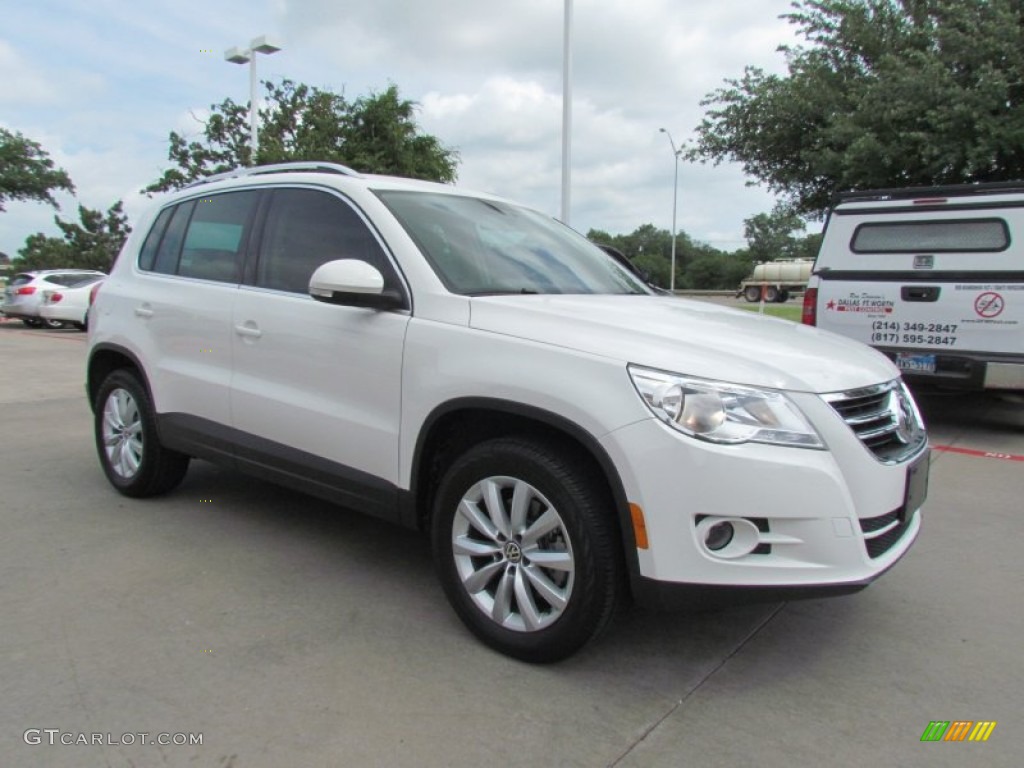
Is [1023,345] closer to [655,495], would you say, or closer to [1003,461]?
[1003,461]

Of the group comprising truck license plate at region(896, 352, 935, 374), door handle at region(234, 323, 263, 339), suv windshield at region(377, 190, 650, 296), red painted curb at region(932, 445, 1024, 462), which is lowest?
red painted curb at region(932, 445, 1024, 462)

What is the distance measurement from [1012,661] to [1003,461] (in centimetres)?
377

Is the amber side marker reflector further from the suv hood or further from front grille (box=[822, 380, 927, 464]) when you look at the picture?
front grille (box=[822, 380, 927, 464])

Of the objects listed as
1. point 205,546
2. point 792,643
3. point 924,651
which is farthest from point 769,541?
point 205,546

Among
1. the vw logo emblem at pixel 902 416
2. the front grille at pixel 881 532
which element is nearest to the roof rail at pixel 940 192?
the vw logo emblem at pixel 902 416

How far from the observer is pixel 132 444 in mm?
4621

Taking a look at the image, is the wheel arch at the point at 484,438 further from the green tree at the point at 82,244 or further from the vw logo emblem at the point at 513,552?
the green tree at the point at 82,244

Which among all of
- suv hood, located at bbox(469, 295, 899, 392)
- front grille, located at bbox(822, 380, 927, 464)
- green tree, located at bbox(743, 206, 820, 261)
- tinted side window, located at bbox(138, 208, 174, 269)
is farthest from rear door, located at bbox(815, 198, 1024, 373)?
green tree, located at bbox(743, 206, 820, 261)

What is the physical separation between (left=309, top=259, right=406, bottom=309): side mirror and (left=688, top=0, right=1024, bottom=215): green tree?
11011mm

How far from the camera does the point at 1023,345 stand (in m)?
6.47

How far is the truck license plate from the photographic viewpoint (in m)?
6.95

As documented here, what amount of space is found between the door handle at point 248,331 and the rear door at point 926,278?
5.77 metres

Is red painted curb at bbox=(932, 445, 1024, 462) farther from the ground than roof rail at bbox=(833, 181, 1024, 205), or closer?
closer

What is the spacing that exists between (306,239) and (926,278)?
5.79 meters
